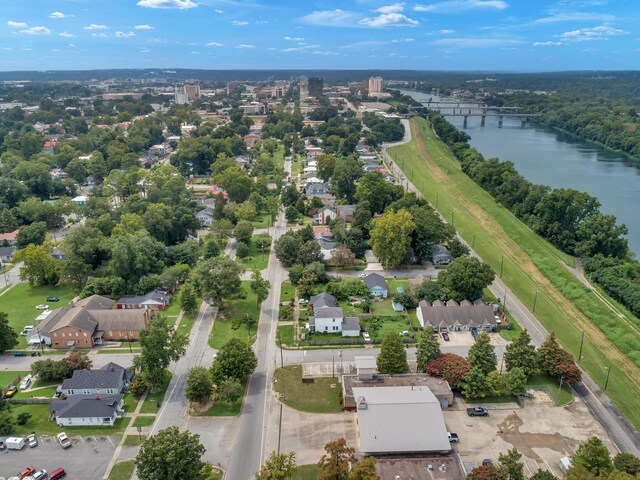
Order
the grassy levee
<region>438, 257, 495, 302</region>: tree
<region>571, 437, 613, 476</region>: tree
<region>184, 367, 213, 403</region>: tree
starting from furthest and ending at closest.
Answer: <region>438, 257, 495, 302</region>: tree → the grassy levee → <region>184, 367, 213, 403</region>: tree → <region>571, 437, 613, 476</region>: tree

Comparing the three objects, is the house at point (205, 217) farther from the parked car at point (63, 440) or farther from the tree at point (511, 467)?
the tree at point (511, 467)

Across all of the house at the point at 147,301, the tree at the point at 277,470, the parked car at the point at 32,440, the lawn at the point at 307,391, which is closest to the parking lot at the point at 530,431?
the lawn at the point at 307,391

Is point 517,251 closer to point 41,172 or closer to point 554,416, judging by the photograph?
point 554,416

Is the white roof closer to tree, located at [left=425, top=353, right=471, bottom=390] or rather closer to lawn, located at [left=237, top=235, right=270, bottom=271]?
tree, located at [left=425, top=353, right=471, bottom=390]

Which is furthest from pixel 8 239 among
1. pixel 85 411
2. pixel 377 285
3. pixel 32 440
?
pixel 377 285

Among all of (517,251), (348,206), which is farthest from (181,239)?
(517,251)

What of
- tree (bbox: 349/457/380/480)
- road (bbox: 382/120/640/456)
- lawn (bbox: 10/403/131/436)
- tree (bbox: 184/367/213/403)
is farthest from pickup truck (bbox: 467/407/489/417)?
lawn (bbox: 10/403/131/436)
